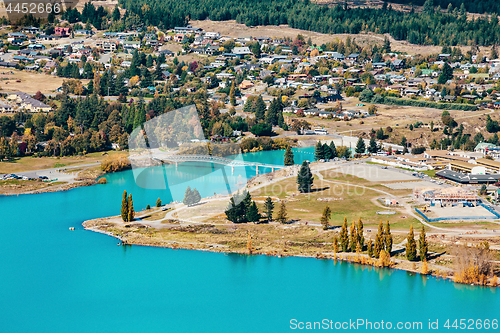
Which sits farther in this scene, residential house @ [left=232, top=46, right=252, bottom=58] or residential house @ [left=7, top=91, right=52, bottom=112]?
residential house @ [left=232, top=46, right=252, bottom=58]

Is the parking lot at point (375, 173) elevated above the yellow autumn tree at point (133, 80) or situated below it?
below

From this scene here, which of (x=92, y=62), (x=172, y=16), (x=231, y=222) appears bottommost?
(x=231, y=222)

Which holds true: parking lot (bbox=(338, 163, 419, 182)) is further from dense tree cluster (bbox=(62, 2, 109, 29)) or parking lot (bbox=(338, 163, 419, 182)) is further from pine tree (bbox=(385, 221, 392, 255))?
dense tree cluster (bbox=(62, 2, 109, 29))

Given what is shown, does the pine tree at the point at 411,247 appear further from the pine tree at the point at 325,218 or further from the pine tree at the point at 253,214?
the pine tree at the point at 253,214

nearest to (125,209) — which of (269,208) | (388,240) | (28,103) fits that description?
(269,208)

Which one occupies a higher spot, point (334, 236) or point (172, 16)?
point (172, 16)

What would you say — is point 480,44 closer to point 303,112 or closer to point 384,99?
point 384,99

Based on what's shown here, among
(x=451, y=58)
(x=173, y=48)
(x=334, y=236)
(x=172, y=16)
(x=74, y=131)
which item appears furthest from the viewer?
(x=172, y=16)

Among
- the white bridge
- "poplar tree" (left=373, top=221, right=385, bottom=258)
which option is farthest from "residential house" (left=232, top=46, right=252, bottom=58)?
"poplar tree" (left=373, top=221, right=385, bottom=258)

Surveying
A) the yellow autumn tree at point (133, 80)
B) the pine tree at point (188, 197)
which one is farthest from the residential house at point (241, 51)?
the pine tree at point (188, 197)

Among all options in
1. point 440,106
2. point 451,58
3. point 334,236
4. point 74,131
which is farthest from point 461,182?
point 451,58

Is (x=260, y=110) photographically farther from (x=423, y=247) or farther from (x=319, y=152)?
(x=423, y=247)
